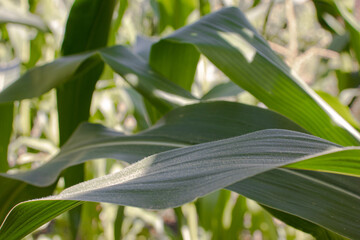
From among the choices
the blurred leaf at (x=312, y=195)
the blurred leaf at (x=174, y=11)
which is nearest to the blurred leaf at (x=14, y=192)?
Answer: the blurred leaf at (x=312, y=195)

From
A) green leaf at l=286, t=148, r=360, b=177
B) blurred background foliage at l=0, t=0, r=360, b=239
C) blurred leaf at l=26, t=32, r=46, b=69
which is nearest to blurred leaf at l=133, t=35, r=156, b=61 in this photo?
blurred background foliage at l=0, t=0, r=360, b=239

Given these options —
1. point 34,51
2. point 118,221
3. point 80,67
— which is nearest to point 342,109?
point 80,67

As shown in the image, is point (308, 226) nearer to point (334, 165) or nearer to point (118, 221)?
point (334, 165)

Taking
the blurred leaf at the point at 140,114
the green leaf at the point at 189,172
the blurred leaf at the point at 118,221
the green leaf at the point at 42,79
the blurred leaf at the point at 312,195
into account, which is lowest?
the blurred leaf at the point at 118,221

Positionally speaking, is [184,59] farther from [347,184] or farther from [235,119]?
[347,184]

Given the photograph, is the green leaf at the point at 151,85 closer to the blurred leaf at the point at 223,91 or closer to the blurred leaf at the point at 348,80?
the blurred leaf at the point at 223,91

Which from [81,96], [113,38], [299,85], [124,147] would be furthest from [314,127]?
[113,38]
